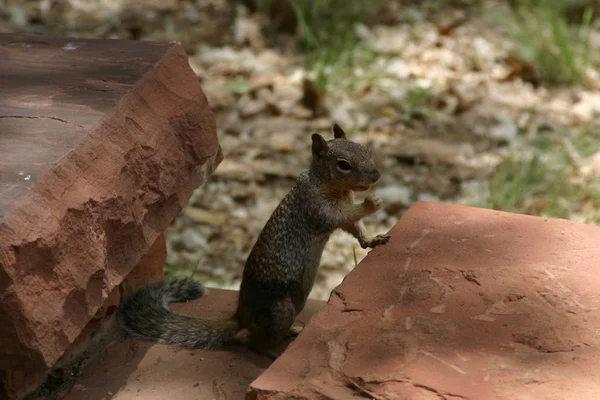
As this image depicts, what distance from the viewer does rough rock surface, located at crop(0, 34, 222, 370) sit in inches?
98.4

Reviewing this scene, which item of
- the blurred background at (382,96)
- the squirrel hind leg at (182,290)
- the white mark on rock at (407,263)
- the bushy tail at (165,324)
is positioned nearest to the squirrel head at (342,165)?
the white mark on rock at (407,263)

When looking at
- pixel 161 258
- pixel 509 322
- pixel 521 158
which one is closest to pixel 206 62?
pixel 521 158

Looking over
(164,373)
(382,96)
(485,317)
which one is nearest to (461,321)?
(485,317)

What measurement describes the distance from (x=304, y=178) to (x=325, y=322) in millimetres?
866

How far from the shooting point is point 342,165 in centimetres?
342

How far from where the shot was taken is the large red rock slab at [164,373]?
310cm

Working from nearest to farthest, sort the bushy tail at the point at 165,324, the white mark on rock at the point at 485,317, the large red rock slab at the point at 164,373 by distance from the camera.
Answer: the white mark on rock at the point at 485,317 → the large red rock slab at the point at 164,373 → the bushy tail at the point at 165,324

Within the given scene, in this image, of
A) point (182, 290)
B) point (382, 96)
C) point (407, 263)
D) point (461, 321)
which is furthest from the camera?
point (382, 96)

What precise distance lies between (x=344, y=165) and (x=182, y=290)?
0.98m

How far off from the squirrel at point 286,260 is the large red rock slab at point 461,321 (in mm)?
281

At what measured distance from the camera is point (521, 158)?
5586 mm

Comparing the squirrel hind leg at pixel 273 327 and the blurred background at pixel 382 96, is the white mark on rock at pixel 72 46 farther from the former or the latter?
the squirrel hind leg at pixel 273 327

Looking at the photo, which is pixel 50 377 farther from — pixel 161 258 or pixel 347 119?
pixel 347 119

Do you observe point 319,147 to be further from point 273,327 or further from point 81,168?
point 81,168
